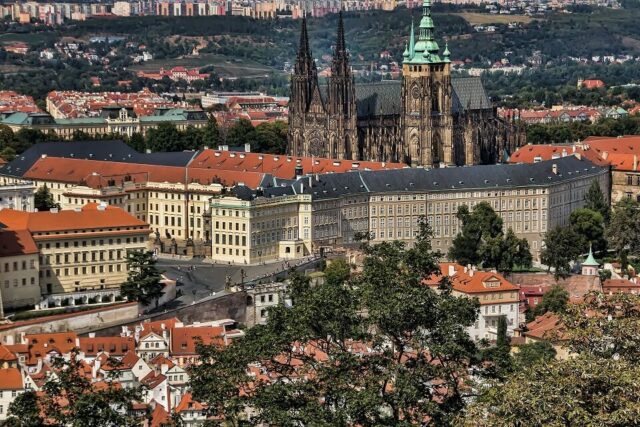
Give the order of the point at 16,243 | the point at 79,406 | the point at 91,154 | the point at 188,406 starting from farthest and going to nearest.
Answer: the point at 91,154 → the point at 16,243 → the point at 188,406 → the point at 79,406

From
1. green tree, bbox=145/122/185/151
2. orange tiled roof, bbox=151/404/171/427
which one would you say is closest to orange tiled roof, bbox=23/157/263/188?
green tree, bbox=145/122/185/151

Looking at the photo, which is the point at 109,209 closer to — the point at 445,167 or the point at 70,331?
the point at 70,331

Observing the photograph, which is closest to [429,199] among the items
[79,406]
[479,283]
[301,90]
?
[301,90]

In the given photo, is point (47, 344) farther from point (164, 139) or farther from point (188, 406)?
point (164, 139)

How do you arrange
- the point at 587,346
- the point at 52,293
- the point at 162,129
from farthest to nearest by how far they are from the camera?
the point at 162,129 < the point at 52,293 < the point at 587,346

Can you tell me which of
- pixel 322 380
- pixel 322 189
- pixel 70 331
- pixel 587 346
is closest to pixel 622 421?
pixel 587 346

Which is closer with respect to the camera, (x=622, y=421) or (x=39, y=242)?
(x=622, y=421)

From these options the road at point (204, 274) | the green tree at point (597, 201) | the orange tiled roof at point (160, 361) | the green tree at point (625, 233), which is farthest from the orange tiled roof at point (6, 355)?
the green tree at point (597, 201)
